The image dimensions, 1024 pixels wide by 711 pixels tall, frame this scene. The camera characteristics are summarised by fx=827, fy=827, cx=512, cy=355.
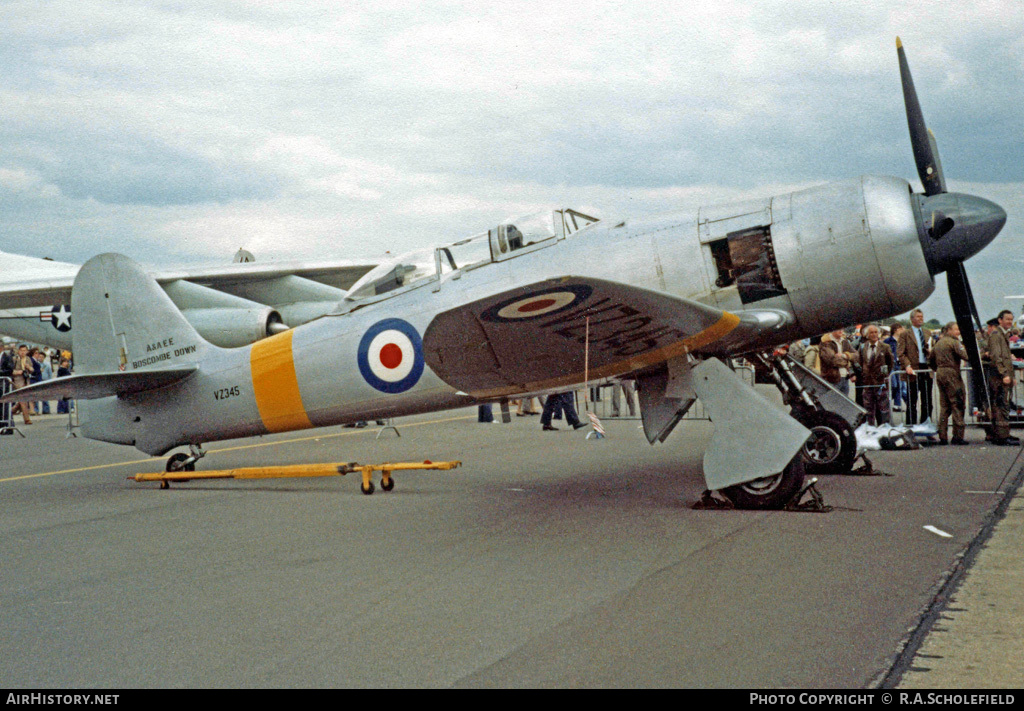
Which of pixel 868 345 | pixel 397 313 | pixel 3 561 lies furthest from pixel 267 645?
pixel 868 345

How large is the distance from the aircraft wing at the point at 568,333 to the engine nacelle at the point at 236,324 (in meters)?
10.7

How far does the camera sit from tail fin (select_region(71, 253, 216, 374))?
877 centimetres

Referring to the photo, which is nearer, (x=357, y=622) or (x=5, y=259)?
(x=357, y=622)

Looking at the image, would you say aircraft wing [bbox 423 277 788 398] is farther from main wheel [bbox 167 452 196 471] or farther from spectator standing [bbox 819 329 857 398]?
spectator standing [bbox 819 329 857 398]

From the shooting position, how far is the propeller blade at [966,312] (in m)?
6.78

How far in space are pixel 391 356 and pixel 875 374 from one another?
284 inches

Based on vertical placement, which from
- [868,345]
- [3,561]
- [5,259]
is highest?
[5,259]

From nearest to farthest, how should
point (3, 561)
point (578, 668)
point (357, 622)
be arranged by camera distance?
point (578, 668) → point (357, 622) → point (3, 561)

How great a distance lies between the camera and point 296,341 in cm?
779

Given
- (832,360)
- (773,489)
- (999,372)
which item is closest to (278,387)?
(773,489)

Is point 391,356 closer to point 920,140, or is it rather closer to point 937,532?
point 937,532
